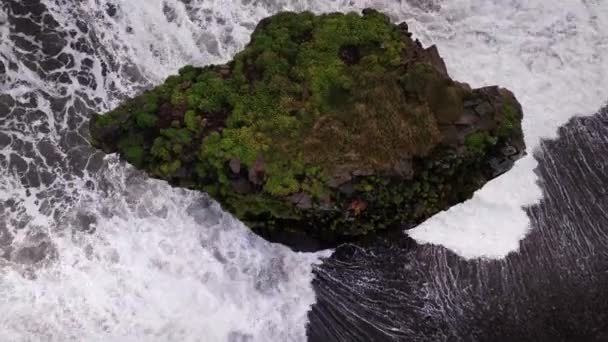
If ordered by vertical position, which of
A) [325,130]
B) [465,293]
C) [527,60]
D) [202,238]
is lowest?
[465,293]

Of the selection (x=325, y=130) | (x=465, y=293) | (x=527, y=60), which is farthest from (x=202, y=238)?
(x=527, y=60)

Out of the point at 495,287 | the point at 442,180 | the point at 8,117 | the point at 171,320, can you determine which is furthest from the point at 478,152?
the point at 8,117

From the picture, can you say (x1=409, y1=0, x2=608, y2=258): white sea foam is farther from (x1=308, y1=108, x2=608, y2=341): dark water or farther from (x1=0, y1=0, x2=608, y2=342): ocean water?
(x1=308, y1=108, x2=608, y2=341): dark water

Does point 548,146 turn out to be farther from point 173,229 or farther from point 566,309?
point 173,229

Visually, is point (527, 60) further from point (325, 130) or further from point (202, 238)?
point (202, 238)

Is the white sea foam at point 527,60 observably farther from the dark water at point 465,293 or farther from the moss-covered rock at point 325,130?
the moss-covered rock at point 325,130

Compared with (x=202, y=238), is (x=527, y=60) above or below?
above

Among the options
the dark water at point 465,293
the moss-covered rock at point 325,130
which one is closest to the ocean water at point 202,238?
the dark water at point 465,293
